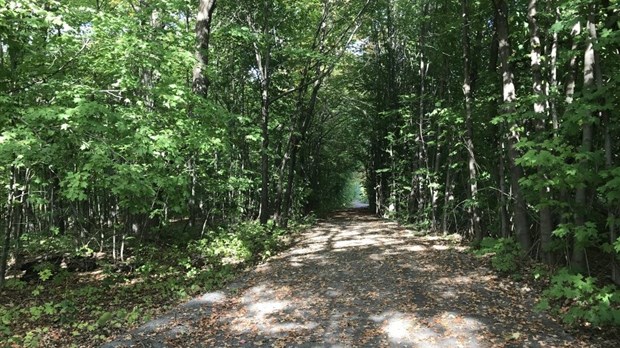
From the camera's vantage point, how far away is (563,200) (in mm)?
6883

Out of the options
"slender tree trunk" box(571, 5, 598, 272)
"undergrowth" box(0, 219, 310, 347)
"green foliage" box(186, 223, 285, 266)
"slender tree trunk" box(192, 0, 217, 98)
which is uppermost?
"slender tree trunk" box(192, 0, 217, 98)

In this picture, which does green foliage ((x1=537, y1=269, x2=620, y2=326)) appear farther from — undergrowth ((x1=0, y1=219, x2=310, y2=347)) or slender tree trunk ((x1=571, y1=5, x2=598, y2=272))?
undergrowth ((x1=0, y1=219, x2=310, y2=347))

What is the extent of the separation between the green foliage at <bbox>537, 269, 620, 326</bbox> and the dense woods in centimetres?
4

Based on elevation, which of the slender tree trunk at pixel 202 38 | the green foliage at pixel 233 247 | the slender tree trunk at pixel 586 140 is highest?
the slender tree trunk at pixel 202 38

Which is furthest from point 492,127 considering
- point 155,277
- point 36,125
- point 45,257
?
point 45,257

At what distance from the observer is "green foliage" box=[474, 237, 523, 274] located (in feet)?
27.2

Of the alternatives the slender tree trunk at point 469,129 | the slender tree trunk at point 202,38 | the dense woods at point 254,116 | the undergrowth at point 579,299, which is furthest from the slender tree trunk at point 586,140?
the slender tree trunk at point 202,38

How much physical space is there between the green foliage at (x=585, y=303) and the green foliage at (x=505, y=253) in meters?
1.97

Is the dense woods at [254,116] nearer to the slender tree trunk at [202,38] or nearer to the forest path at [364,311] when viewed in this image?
the slender tree trunk at [202,38]

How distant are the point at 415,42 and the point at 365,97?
8.37 meters

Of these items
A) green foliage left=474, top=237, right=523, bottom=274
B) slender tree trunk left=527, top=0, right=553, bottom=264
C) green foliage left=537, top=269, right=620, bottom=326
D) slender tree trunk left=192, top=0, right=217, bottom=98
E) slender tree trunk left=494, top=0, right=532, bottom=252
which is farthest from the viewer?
slender tree trunk left=192, top=0, right=217, bottom=98

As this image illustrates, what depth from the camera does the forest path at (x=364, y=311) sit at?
18.1ft

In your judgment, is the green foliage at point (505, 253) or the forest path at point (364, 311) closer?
the forest path at point (364, 311)

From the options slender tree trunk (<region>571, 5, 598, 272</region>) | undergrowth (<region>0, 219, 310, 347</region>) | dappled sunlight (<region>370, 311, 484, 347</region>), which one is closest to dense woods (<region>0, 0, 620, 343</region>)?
slender tree trunk (<region>571, 5, 598, 272</region>)
